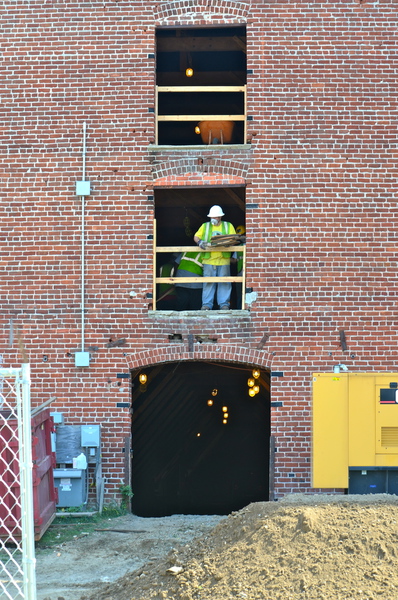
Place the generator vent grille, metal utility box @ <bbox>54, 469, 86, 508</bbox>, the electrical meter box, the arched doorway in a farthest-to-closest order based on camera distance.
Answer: the arched doorway < the generator vent grille < the electrical meter box < metal utility box @ <bbox>54, 469, 86, 508</bbox>

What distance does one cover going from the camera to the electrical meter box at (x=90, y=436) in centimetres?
1366

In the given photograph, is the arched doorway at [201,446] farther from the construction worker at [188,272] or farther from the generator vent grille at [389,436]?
the generator vent grille at [389,436]

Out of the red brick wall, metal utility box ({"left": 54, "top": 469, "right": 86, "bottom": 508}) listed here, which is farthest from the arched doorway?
metal utility box ({"left": 54, "top": 469, "right": 86, "bottom": 508})

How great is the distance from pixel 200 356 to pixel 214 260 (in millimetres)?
1776

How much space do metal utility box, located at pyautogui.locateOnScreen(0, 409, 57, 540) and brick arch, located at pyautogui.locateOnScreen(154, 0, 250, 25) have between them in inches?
273

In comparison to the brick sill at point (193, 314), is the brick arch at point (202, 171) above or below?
above

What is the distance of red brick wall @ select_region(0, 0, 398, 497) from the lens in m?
14.0

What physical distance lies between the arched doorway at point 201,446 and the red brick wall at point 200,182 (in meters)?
7.06

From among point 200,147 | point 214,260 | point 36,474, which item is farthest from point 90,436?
point 200,147

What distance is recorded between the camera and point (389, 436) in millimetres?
→ 13781

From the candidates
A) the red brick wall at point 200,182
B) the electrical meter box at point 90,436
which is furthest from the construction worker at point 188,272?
the electrical meter box at point 90,436

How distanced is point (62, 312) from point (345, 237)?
4865 mm

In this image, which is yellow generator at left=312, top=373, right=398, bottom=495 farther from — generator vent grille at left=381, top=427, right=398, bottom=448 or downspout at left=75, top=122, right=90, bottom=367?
downspout at left=75, top=122, right=90, bottom=367

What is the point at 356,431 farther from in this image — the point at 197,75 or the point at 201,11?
the point at 197,75
